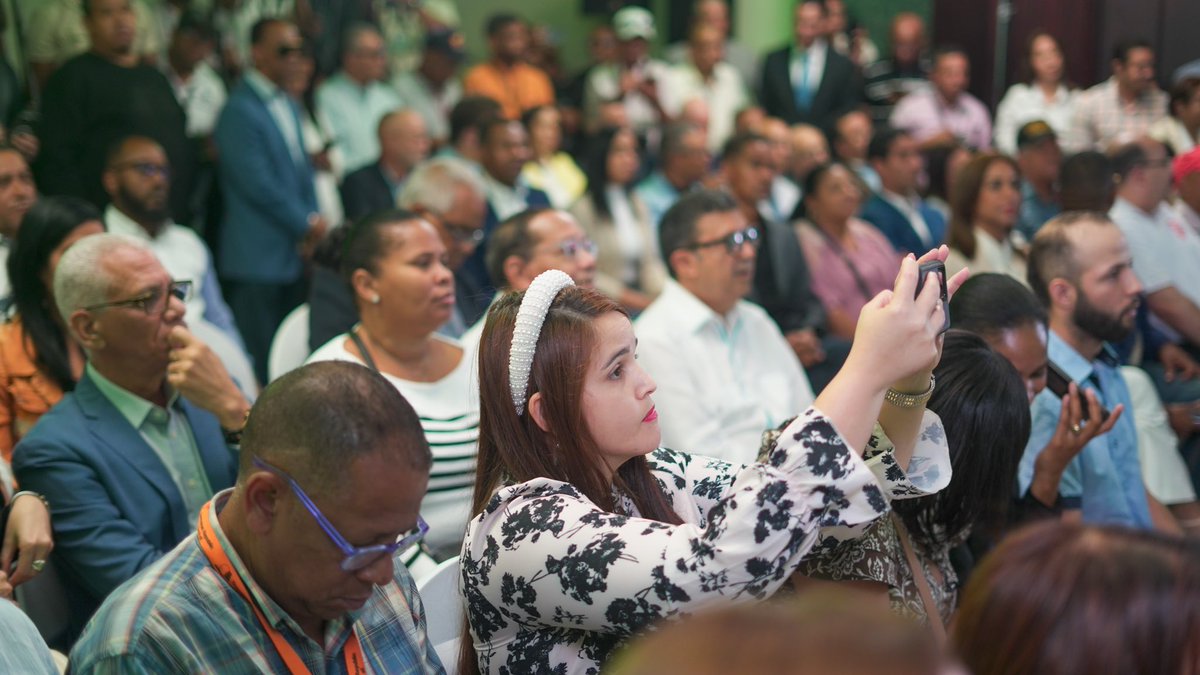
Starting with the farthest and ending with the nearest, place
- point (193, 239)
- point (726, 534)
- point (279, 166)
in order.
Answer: point (279, 166) < point (193, 239) < point (726, 534)

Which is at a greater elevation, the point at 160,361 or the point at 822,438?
the point at 822,438

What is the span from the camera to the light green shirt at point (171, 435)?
94.9 inches

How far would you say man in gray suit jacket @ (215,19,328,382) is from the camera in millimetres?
5023

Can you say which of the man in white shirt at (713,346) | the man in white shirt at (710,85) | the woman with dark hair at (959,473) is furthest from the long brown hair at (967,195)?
the man in white shirt at (710,85)

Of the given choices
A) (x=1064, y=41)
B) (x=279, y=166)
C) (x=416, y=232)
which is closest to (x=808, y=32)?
(x=1064, y=41)

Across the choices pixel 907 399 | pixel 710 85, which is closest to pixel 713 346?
pixel 907 399

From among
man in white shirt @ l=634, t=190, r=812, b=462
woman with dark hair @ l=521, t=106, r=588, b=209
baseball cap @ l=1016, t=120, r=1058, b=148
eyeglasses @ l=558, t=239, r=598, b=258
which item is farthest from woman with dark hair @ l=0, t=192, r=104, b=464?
baseball cap @ l=1016, t=120, r=1058, b=148

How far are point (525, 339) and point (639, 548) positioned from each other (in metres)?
0.37

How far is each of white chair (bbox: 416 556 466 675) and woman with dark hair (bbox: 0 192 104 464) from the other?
1.09 m

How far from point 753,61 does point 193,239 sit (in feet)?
15.8

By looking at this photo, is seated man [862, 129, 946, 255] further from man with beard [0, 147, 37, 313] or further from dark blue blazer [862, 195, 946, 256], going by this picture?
man with beard [0, 147, 37, 313]

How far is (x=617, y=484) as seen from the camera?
68.3 inches

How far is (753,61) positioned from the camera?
8195 millimetres

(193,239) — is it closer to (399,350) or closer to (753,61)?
(399,350)
